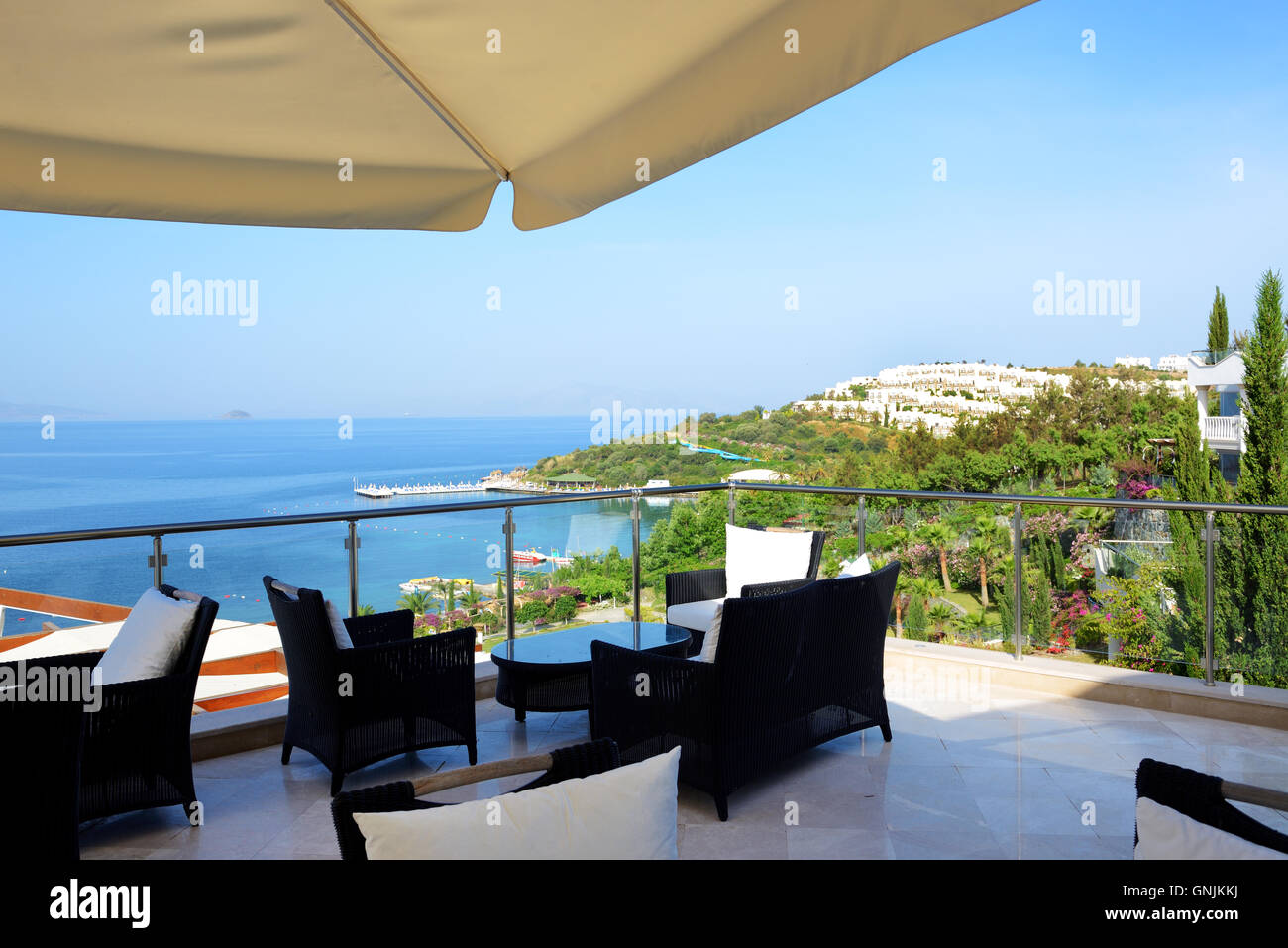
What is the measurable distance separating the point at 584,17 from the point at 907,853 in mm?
2863

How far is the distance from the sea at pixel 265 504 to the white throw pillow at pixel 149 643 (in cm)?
34

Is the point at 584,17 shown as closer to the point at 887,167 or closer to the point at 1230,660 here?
the point at 1230,660

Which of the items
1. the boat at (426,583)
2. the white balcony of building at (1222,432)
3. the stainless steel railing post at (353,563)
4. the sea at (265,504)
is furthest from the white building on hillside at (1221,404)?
the stainless steel railing post at (353,563)

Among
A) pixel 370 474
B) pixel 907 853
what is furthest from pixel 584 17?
pixel 370 474

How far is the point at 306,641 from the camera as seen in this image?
12.7 ft

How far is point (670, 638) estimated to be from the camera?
14.9 feet

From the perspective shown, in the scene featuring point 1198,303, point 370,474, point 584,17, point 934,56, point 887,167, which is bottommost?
point 370,474

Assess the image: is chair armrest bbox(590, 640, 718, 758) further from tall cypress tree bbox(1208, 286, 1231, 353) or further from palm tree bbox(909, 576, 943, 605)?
tall cypress tree bbox(1208, 286, 1231, 353)

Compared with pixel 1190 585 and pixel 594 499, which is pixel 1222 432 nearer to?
pixel 1190 585

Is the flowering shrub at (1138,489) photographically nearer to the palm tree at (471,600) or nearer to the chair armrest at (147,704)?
the palm tree at (471,600)

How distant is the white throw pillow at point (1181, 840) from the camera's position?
1.22 m

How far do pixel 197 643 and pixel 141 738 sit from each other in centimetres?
39

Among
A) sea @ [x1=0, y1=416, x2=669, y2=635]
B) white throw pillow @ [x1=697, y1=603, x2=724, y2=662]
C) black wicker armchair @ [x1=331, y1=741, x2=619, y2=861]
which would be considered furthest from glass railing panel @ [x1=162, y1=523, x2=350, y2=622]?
black wicker armchair @ [x1=331, y1=741, x2=619, y2=861]

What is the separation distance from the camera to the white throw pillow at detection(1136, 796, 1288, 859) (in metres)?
1.22
